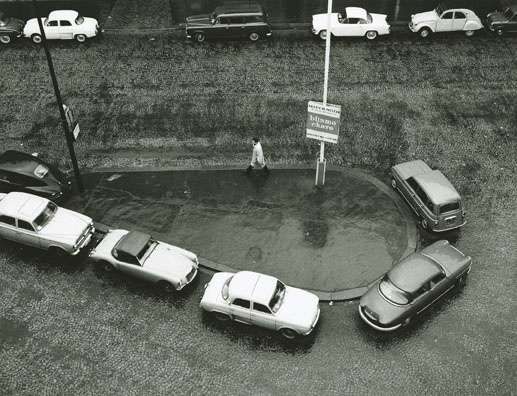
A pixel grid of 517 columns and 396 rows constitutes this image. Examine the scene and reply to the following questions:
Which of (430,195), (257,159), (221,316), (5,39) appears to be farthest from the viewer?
(5,39)

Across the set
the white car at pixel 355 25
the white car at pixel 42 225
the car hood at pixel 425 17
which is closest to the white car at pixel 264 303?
the white car at pixel 42 225

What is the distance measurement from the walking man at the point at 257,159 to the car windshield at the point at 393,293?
604 centimetres

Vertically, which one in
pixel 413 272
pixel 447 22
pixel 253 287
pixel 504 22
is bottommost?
pixel 413 272

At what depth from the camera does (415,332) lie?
1466 cm

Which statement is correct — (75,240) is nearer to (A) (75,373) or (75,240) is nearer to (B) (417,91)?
(A) (75,373)

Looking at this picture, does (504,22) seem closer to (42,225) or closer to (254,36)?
(254,36)

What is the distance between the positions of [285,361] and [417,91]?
13.2 metres

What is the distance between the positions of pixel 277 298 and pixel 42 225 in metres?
7.45

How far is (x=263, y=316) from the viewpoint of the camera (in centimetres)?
1427

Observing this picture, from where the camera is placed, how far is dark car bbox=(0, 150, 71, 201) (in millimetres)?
17766

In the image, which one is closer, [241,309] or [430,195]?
[241,309]

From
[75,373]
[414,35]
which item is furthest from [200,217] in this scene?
[414,35]

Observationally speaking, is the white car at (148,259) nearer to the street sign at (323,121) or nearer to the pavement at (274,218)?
the pavement at (274,218)

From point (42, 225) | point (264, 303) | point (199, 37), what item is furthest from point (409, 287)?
point (199, 37)
